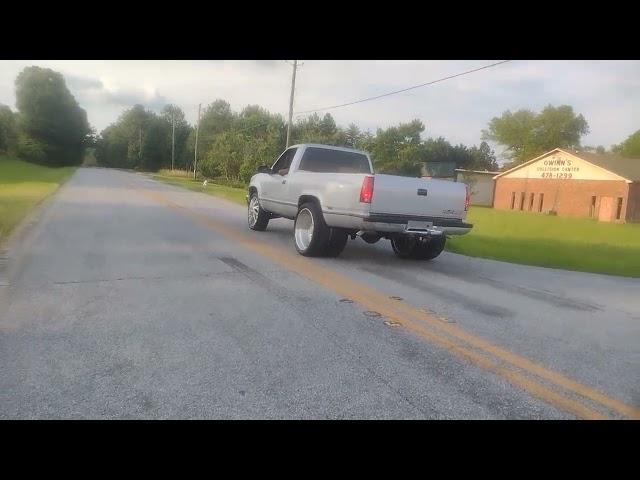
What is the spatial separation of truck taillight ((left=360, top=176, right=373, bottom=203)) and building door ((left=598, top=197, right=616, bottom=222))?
37.9 meters

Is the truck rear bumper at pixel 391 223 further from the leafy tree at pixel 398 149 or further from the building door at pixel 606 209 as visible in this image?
the leafy tree at pixel 398 149

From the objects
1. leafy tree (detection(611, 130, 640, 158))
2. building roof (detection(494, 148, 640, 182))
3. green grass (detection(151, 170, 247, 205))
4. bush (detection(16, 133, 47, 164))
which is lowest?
green grass (detection(151, 170, 247, 205))

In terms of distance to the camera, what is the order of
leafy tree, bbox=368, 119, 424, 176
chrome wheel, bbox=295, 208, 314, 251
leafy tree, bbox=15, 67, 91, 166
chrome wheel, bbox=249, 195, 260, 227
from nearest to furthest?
chrome wheel, bbox=295, 208, 314, 251 → chrome wheel, bbox=249, 195, 260, 227 → leafy tree, bbox=368, 119, 424, 176 → leafy tree, bbox=15, 67, 91, 166

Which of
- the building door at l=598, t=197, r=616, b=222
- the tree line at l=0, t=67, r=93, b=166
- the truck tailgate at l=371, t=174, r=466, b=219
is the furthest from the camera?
the tree line at l=0, t=67, r=93, b=166

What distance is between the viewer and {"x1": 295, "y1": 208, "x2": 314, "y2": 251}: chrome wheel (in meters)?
9.45

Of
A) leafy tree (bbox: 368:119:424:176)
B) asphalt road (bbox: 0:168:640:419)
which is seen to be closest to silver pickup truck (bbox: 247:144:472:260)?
asphalt road (bbox: 0:168:640:419)

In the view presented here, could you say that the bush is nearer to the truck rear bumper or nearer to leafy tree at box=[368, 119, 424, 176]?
leafy tree at box=[368, 119, 424, 176]

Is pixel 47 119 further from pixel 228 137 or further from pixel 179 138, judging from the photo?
pixel 228 137

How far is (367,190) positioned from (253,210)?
525cm

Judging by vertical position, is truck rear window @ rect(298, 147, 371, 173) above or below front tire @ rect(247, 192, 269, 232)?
above

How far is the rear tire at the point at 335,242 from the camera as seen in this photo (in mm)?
9180

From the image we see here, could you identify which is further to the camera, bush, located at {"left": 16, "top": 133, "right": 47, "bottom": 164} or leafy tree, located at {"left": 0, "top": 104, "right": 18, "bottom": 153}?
bush, located at {"left": 16, "top": 133, "right": 47, "bottom": 164}

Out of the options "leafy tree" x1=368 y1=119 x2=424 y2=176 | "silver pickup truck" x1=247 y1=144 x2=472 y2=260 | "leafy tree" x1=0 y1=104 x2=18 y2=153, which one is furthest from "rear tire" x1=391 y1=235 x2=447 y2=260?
"leafy tree" x1=0 y1=104 x2=18 y2=153

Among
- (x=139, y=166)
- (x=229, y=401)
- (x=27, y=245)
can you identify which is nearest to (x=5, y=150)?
(x=139, y=166)
